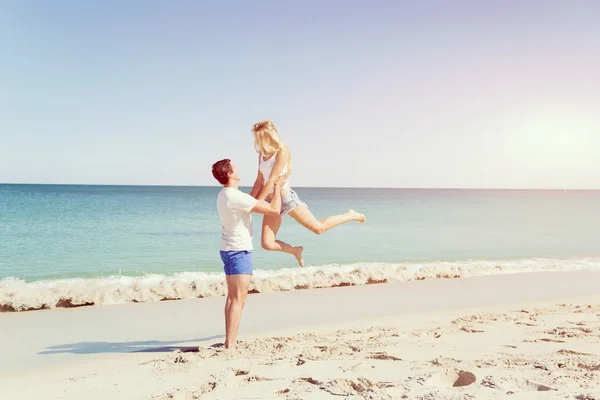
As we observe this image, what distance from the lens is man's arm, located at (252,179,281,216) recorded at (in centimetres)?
499

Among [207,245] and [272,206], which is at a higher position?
[272,206]

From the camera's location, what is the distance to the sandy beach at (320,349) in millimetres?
3697

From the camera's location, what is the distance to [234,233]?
16.4ft

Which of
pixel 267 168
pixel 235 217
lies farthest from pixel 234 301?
pixel 267 168

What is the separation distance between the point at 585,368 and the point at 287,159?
3.36 m

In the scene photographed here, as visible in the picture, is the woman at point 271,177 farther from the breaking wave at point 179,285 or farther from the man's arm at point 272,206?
the breaking wave at point 179,285

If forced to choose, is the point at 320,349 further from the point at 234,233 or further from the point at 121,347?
the point at 121,347

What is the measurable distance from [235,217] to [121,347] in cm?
208

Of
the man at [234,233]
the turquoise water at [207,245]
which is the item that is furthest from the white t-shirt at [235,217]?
the turquoise water at [207,245]

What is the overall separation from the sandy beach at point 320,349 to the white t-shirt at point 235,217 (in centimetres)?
105

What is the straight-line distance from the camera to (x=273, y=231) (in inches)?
225

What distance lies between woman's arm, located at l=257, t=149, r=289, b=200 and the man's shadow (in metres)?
1.78

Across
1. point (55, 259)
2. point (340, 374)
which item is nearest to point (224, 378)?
point (340, 374)

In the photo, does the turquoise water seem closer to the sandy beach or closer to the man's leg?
the sandy beach
